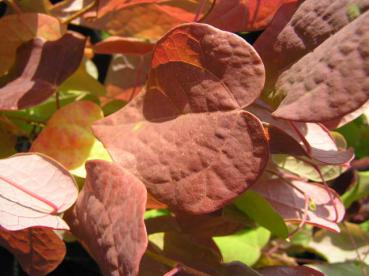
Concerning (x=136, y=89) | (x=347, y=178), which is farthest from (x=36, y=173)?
(x=347, y=178)

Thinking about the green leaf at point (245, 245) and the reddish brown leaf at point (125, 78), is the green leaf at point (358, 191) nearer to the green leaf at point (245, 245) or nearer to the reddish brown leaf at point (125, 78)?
the green leaf at point (245, 245)

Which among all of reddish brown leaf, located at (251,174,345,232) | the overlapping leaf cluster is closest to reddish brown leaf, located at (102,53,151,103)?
the overlapping leaf cluster

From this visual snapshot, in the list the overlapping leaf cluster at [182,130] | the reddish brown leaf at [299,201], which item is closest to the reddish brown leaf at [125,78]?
the overlapping leaf cluster at [182,130]

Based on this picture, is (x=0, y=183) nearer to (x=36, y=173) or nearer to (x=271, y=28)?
(x=36, y=173)

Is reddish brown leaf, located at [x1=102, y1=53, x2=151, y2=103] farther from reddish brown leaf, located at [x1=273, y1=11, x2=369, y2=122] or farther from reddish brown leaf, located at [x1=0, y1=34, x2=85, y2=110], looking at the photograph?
reddish brown leaf, located at [x1=273, y1=11, x2=369, y2=122]

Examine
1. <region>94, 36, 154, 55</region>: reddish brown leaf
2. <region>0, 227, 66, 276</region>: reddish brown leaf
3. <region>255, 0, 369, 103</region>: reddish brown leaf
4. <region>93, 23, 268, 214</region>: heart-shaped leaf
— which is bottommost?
<region>0, 227, 66, 276</region>: reddish brown leaf
